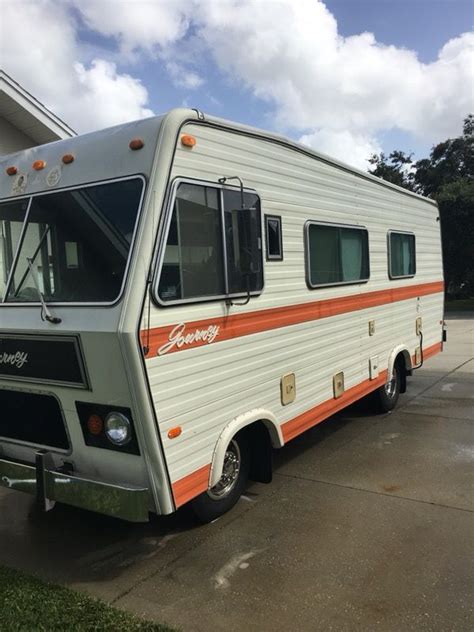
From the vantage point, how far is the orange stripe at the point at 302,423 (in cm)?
322

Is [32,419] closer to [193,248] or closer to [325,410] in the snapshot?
[193,248]

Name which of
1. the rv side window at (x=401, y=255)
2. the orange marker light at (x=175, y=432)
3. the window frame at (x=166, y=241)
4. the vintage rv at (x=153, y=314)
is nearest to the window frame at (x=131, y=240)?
the vintage rv at (x=153, y=314)

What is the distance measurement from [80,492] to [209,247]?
1673 mm

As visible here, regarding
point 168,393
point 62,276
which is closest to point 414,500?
point 168,393

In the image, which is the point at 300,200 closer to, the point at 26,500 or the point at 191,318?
the point at 191,318

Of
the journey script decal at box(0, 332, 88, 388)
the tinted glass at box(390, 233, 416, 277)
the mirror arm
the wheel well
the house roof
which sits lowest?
the wheel well

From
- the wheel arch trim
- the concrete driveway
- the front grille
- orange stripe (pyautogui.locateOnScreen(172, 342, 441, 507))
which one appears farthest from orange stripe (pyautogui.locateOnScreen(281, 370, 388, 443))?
the front grille

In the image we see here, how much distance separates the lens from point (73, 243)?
338 centimetres

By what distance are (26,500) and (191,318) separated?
8.14 ft

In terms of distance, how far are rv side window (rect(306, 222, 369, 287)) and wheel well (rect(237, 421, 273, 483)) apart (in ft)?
4.41

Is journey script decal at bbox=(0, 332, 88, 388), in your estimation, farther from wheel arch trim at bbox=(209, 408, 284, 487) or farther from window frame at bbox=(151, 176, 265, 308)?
wheel arch trim at bbox=(209, 408, 284, 487)

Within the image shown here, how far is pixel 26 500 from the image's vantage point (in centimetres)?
449

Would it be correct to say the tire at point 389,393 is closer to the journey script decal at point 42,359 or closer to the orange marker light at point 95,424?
the orange marker light at point 95,424

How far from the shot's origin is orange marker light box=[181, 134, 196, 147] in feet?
10.6
